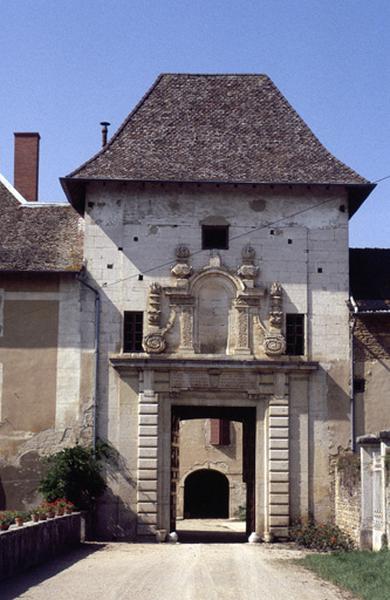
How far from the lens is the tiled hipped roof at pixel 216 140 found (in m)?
25.0

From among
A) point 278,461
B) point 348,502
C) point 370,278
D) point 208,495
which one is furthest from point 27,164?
point 208,495

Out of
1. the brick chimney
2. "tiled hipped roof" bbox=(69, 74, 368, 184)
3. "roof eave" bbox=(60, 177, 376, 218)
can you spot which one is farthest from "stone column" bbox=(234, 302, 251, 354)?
the brick chimney

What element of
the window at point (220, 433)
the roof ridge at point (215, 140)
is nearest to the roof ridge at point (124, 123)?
the roof ridge at point (215, 140)

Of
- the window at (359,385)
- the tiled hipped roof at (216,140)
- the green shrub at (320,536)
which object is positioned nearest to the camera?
the green shrub at (320,536)

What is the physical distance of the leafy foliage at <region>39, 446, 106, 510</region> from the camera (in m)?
23.0

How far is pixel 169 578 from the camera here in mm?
14992

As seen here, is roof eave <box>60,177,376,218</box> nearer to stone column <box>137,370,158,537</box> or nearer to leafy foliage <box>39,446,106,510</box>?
stone column <box>137,370,158,537</box>

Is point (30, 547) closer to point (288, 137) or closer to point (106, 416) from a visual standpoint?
point (106, 416)

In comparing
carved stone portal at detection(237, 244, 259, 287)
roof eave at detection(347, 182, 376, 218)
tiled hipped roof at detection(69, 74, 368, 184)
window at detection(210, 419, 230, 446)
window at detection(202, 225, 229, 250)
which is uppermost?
tiled hipped roof at detection(69, 74, 368, 184)

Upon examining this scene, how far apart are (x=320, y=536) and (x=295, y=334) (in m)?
4.71

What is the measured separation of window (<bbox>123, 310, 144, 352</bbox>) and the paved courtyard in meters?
5.54

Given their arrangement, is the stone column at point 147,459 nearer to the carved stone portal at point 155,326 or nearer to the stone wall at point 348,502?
Answer: the carved stone portal at point 155,326

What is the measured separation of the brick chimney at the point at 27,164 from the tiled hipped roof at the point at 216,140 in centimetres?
410

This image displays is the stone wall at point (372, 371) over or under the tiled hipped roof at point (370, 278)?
under
